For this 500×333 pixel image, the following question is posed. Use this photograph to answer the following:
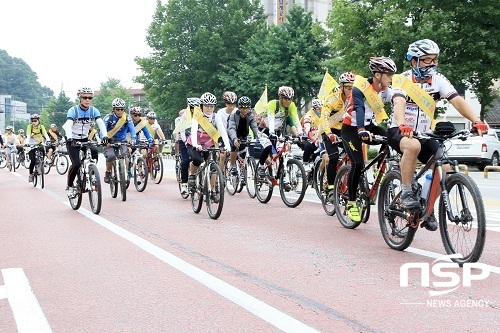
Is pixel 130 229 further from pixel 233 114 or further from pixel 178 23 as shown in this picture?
pixel 178 23

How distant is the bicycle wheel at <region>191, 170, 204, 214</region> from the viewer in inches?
422

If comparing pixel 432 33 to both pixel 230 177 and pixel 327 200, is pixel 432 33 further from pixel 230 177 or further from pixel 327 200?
pixel 327 200

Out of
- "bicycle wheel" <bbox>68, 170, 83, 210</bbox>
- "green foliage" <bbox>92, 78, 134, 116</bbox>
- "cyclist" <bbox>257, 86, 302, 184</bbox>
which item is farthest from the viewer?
"green foliage" <bbox>92, 78, 134, 116</bbox>

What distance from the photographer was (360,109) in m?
7.77

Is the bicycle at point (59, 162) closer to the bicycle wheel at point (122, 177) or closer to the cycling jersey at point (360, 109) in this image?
the bicycle wheel at point (122, 177)

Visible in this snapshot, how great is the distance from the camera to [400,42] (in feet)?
101

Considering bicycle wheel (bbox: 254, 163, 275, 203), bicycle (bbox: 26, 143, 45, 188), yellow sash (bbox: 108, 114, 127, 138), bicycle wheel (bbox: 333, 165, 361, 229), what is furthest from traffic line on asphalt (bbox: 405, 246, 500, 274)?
bicycle (bbox: 26, 143, 45, 188)

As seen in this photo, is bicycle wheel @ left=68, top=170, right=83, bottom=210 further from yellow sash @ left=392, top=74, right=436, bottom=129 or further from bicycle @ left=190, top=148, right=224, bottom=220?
yellow sash @ left=392, top=74, right=436, bottom=129

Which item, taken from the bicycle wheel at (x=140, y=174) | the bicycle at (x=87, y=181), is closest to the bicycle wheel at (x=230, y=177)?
the bicycle wheel at (x=140, y=174)

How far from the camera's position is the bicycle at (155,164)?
1848 cm

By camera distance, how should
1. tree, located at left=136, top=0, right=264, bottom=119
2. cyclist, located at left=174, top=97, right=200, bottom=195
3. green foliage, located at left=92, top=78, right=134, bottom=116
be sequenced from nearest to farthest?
cyclist, located at left=174, top=97, right=200, bottom=195
tree, located at left=136, top=0, right=264, bottom=119
green foliage, located at left=92, top=78, right=134, bottom=116

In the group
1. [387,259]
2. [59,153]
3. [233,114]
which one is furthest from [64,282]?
[59,153]

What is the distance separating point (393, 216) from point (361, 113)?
53.5 inches

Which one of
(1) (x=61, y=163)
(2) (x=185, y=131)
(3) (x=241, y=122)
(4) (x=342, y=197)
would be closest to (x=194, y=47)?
(1) (x=61, y=163)
